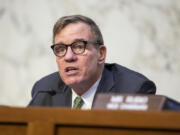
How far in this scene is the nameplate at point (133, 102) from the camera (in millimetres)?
1541

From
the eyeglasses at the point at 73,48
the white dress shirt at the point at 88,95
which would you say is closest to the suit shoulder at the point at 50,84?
the white dress shirt at the point at 88,95

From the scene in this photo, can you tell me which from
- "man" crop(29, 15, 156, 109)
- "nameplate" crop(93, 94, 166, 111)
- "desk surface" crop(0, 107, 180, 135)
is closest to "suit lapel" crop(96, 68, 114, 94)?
"man" crop(29, 15, 156, 109)

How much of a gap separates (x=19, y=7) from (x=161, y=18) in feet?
3.30

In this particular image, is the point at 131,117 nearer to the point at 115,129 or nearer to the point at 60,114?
the point at 115,129

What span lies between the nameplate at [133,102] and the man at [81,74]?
689 millimetres

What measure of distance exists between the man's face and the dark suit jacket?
0.23ft

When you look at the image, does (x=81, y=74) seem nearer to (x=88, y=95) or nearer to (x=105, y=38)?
(x=88, y=95)

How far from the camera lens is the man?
7.57ft

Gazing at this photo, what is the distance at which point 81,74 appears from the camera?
234 cm

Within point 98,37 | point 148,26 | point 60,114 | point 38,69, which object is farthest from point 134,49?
point 60,114

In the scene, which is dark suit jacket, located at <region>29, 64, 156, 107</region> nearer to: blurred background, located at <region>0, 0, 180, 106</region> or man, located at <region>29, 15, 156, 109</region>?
man, located at <region>29, 15, 156, 109</region>

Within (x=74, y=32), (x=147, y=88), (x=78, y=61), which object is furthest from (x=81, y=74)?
(x=147, y=88)

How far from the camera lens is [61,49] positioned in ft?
7.67

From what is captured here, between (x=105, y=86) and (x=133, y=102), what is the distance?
871mm
